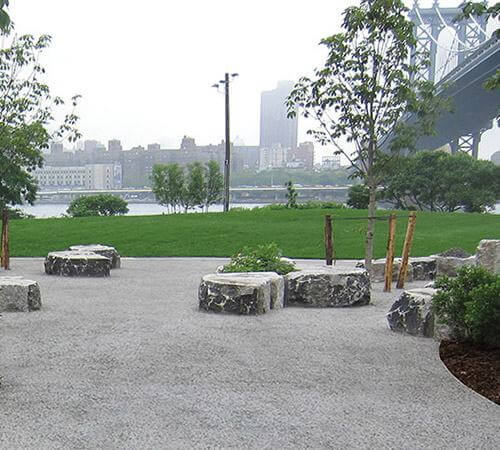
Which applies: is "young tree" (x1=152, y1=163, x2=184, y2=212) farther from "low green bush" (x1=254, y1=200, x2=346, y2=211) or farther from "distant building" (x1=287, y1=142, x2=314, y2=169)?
"low green bush" (x1=254, y1=200, x2=346, y2=211)

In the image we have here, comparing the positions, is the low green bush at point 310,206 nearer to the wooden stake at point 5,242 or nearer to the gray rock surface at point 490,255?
the wooden stake at point 5,242

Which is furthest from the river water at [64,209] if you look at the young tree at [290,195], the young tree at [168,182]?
the young tree at [290,195]

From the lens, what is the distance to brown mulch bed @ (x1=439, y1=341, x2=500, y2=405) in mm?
4938

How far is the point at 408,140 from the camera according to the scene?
1090cm

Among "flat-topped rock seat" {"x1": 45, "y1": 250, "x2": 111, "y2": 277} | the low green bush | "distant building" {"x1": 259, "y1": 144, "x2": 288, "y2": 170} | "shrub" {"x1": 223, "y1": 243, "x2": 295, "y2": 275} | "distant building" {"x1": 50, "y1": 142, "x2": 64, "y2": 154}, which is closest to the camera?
"shrub" {"x1": 223, "y1": 243, "x2": 295, "y2": 275}

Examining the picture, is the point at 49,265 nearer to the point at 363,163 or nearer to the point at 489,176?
the point at 363,163

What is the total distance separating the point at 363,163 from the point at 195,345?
641 cm

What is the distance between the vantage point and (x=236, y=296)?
785 centimetres

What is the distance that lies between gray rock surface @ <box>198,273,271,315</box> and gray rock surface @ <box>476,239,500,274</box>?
13.7 ft

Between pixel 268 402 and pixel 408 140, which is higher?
pixel 408 140

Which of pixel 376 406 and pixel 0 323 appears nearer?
pixel 376 406

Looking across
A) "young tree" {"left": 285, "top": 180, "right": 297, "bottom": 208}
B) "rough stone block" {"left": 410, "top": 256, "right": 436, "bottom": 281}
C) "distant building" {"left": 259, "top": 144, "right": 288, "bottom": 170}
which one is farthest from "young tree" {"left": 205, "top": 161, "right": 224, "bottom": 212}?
"rough stone block" {"left": 410, "top": 256, "right": 436, "bottom": 281}

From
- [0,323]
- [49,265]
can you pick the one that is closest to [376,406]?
[0,323]

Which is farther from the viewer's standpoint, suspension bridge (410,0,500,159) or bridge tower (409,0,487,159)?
bridge tower (409,0,487,159)
